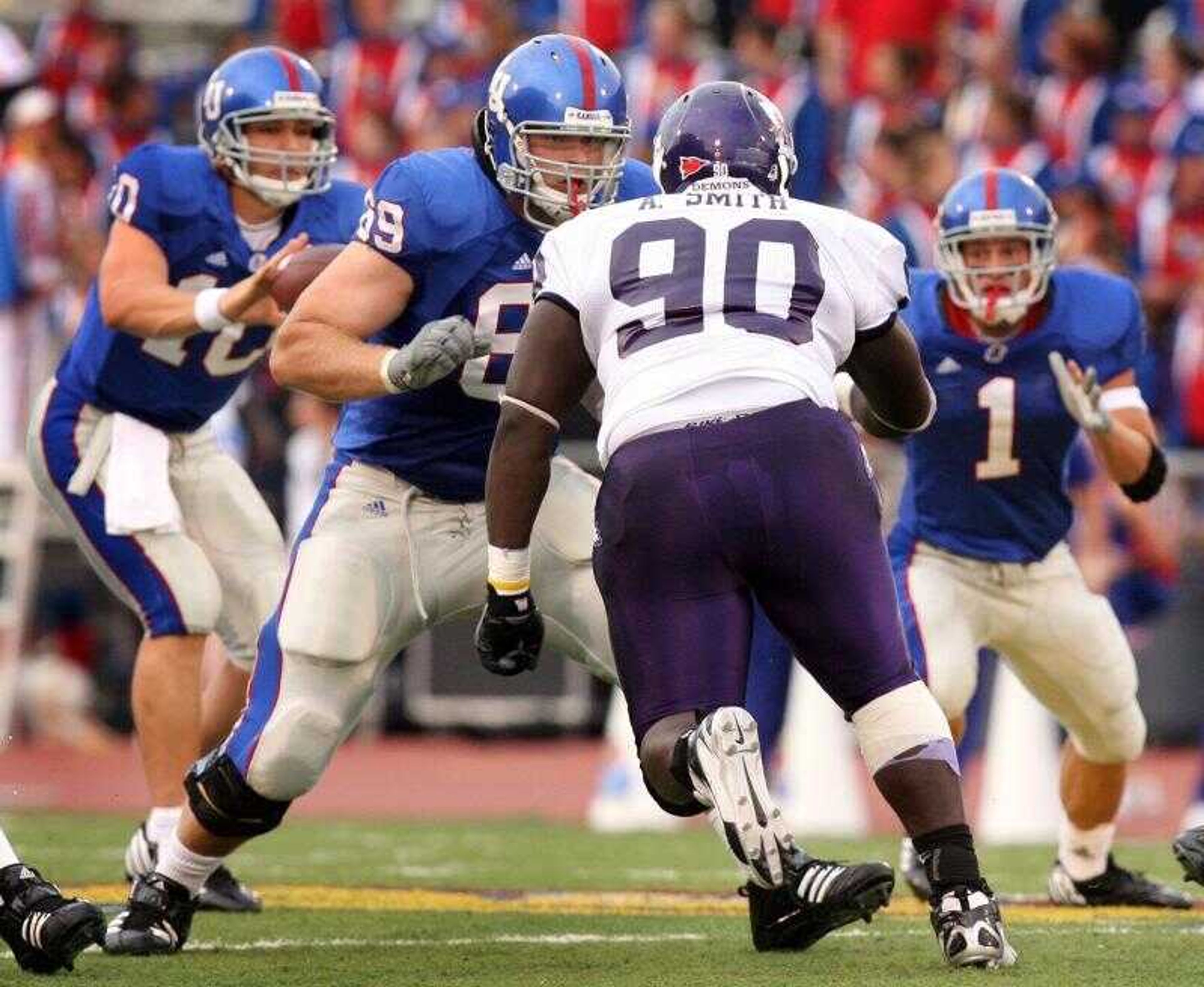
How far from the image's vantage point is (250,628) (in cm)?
607

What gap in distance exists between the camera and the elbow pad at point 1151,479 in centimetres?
568

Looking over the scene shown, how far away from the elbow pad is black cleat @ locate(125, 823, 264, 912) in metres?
2.20

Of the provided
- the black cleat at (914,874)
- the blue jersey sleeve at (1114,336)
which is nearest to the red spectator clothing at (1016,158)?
Answer: the blue jersey sleeve at (1114,336)

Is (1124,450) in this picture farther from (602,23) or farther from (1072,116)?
(602,23)

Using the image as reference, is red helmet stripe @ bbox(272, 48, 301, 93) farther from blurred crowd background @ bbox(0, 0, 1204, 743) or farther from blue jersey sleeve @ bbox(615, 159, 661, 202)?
blurred crowd background @ bbox(0, 0, 1204, 743)

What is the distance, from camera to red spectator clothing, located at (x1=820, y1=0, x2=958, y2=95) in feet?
39.7

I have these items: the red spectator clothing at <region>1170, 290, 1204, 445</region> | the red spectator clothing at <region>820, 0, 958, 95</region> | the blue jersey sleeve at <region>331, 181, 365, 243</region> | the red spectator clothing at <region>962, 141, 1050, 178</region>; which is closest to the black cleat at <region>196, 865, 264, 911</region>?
the blue jersey sleeve at <region>331, 181, 365, 243</region>

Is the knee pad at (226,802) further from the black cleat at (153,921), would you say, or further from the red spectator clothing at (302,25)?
the red spectator clothing at (302,25)

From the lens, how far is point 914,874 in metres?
5.98

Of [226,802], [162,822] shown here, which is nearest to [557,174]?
[226,802]

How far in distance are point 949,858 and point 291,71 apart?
A: 2.70 metres

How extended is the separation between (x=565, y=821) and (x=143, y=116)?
16.3 ft

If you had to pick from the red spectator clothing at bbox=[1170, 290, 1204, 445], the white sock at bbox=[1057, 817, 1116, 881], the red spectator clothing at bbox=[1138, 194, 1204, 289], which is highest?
the white sock at bbox=[1057, 817, 1116, 881]

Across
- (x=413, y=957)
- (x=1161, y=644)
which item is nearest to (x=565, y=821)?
(x=1161, y=644)
